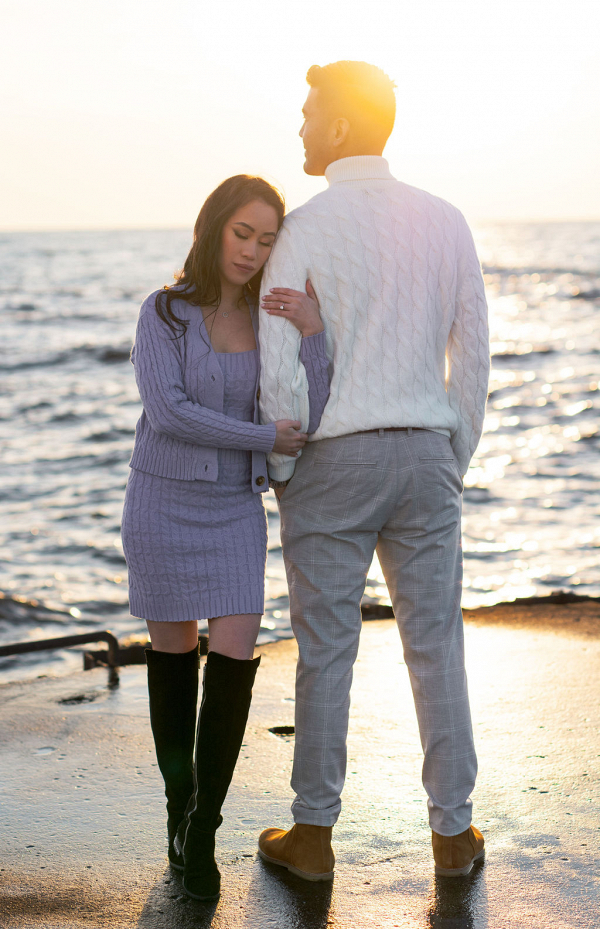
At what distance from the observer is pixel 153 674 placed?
2512mm

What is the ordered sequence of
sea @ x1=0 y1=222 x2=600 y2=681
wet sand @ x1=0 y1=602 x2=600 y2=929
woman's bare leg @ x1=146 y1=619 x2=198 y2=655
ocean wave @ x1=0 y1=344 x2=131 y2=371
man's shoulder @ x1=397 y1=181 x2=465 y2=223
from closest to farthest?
wet sand @ x1=0 y1=602 x2=600 y2=929 < man's shoulder @ x1=397 y1=181 x2=465 y2=223 < woman's bare leg @ x1=146 y1=619 x2=198 y2=655 < sea @ x1=0 y1=222 x2=600 y2=681 < ocean wave @ x1=0 y1=344 x2=131 y2=371

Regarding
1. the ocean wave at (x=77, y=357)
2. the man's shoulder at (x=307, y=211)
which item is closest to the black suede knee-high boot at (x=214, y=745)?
the man's shoulder at (x=307, y=211)

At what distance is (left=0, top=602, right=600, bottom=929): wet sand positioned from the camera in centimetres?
228

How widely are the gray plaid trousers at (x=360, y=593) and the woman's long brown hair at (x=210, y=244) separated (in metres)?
0.50

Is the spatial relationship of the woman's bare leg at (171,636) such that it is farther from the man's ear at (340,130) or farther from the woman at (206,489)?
the man's ear at (340,130)

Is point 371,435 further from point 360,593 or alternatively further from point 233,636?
point 233,636

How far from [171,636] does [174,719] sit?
237mm

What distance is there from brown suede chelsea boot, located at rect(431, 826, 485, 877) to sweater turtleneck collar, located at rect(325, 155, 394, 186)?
68.6 inches

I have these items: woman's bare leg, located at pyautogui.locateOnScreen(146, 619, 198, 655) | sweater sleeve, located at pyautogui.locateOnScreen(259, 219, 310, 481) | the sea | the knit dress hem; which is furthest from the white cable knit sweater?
the sea

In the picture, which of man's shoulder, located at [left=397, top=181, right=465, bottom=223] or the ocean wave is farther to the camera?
the ocean wave

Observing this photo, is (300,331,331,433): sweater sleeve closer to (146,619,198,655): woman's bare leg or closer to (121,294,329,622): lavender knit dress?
(121,294,329,622): lavender knit dress

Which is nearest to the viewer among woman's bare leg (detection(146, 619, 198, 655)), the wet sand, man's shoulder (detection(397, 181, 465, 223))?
the wet sand

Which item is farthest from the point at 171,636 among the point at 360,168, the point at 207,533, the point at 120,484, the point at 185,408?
the point at 120,484

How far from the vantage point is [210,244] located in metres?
2.44
